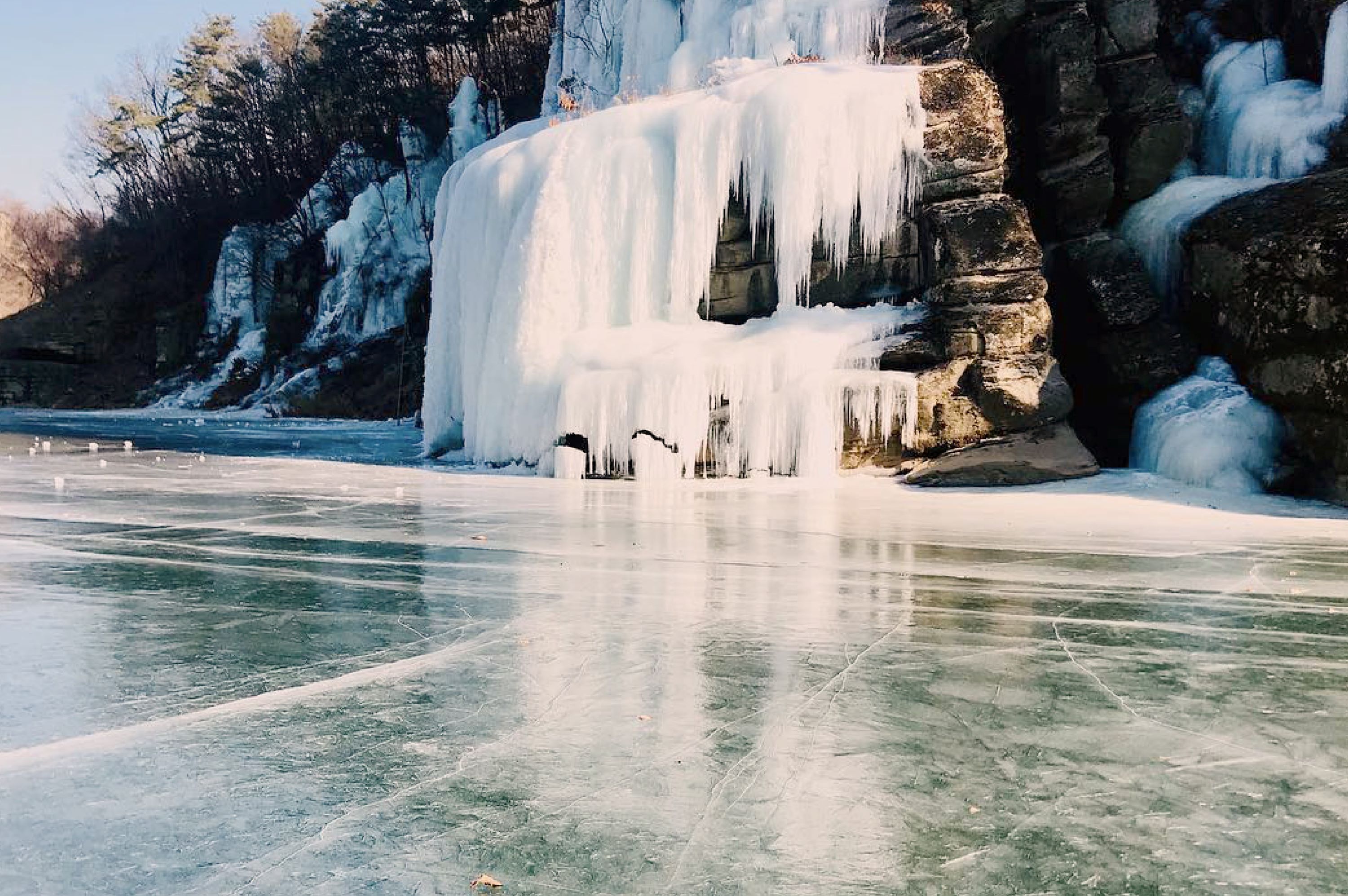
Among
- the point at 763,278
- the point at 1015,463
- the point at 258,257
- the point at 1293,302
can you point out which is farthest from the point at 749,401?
the point at 258,257

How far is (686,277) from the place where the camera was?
12.8 meters

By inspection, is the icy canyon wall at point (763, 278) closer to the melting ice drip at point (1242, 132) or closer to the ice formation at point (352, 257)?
the melting ice drip at point (1242, 132)

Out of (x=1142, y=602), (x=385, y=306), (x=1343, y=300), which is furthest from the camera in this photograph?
(x=385, y=306)


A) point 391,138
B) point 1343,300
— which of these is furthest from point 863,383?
point 391,138

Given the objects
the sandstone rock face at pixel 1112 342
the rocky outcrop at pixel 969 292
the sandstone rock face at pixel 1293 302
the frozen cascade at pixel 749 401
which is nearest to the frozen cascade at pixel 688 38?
the rocky outcrop at pixel 969 292

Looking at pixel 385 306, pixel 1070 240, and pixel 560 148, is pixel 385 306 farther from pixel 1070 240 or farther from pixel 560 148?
pixel 1070 240

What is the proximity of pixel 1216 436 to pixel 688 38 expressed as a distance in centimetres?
A: 1101

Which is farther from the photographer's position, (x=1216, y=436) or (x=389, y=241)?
(x=389, y=241)

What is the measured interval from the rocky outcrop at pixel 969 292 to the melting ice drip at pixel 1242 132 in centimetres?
148

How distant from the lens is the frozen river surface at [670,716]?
2.00 metres

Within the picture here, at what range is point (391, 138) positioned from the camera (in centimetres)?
3447

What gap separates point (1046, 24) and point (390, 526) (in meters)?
10.4

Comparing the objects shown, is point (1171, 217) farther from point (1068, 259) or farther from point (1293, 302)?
point (1293, 302)

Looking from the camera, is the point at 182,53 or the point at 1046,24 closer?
the point at 1046,24
